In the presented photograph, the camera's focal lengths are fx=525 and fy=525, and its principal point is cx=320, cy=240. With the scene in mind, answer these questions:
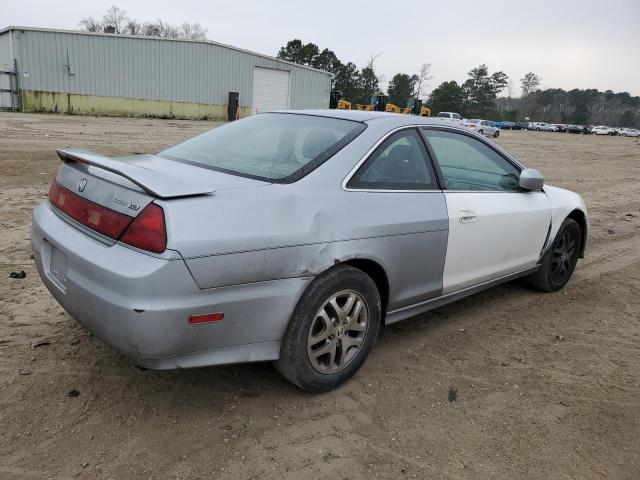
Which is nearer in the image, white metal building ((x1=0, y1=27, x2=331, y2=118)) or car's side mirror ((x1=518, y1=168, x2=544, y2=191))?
car's side mirror ((x1=518, y1=168, x2=544, y2=191))

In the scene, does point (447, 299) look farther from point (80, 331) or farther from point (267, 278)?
point (80, 331)

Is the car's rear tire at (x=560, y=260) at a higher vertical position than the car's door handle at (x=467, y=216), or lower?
lower

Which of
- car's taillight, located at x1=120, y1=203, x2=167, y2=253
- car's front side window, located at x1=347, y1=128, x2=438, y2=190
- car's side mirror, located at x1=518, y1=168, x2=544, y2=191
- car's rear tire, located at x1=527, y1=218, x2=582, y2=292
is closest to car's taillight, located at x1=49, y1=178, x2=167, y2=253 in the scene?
car's taillight, located at x1=120, y1=203, x2=167, y2=253

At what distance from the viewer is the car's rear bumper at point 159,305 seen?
2.25 m

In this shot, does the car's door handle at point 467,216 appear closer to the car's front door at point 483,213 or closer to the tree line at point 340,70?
the car's front door at point 483,213

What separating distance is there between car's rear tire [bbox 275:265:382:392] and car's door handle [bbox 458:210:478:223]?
34.9 inches

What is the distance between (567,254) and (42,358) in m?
4.41

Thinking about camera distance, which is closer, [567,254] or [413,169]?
[413,169]

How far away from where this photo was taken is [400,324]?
4023 mm

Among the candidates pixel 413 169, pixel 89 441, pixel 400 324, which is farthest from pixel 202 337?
pixel 400 324

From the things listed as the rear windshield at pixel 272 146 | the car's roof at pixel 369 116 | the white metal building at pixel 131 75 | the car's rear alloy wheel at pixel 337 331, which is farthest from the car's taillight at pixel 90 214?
the white metal building at pixel 131 75

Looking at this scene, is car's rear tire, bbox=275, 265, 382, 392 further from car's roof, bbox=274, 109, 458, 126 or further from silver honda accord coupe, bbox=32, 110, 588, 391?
car's roof, bbox=274, 109, 458, 126

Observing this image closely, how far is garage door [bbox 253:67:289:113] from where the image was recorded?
34406 mm

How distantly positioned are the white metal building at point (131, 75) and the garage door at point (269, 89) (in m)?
0.06
